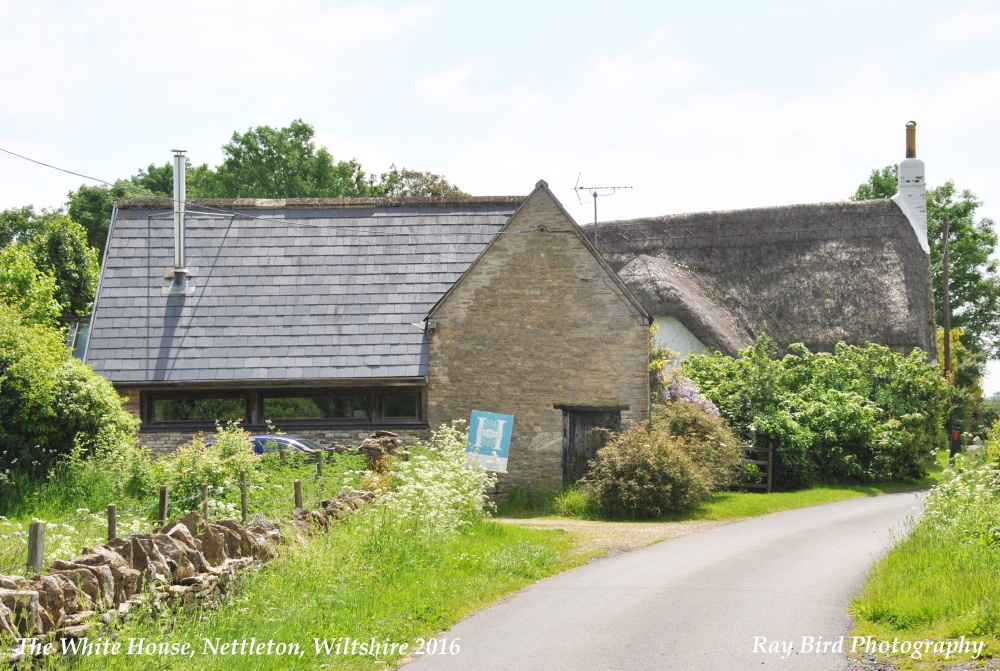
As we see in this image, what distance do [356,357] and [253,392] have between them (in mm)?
2532

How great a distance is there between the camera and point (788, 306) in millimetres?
38125

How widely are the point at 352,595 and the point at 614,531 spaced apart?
8691 millimetres

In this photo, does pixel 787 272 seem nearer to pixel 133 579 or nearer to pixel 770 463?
pixel 770 463

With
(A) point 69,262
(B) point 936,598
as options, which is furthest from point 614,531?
(A) point 69,262

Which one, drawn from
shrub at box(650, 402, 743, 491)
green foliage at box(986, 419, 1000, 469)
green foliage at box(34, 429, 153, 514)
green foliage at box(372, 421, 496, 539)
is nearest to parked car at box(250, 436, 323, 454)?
green foliage at box(34, 429, 153, 514)

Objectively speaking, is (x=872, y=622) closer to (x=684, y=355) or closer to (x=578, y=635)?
(x=578, y=635)

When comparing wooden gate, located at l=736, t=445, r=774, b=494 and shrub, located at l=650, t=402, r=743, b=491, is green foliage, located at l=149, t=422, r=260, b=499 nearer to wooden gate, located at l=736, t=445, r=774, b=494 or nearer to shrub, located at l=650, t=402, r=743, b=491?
shrub, located at l=650, t=402, r=743, b=491

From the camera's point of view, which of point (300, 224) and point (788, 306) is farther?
point (788, 306)

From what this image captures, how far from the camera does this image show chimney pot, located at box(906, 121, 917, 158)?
42.6m

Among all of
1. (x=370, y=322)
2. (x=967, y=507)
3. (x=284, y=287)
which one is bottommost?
(x=967, y=507)

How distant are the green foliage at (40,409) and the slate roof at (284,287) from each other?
4.08 m

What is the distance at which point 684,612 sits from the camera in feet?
36.4

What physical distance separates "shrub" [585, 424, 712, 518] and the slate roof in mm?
4977

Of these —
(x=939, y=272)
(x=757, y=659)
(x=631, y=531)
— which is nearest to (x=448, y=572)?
(x=757, y=659)
